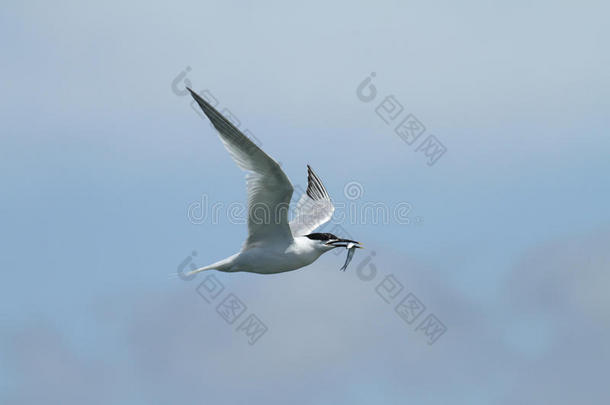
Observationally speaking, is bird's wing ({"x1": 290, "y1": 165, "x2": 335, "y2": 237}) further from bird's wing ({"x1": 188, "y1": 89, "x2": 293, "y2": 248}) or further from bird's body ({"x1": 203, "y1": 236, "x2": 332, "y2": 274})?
bird's wing ({"x1": 188, "y1": 89, "x2": 293, "y2": 248})

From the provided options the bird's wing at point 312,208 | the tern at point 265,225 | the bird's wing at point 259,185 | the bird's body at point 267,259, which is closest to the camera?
the bird's wing at point 259,185

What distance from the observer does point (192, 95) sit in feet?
41.5

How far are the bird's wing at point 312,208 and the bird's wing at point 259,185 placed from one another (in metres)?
2.36

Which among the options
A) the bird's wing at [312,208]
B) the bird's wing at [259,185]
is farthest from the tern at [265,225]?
the bird's wing at [312,208]

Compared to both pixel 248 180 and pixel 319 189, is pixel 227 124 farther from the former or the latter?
pixel 319 189

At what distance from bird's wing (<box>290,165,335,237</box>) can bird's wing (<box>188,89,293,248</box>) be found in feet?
7.73

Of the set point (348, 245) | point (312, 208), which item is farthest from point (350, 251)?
point (312, 208)

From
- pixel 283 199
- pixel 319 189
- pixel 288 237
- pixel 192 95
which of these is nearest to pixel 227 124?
pixel 192 95

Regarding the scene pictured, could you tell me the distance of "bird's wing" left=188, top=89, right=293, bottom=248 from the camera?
43.9 ft

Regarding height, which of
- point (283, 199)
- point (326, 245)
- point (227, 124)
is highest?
point (227, 124)

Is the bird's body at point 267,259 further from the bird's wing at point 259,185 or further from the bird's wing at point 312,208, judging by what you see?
the bird's wing at point 312,208

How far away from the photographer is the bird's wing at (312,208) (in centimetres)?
1794

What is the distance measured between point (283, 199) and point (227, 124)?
2.00 metres

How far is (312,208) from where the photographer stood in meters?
18.6
